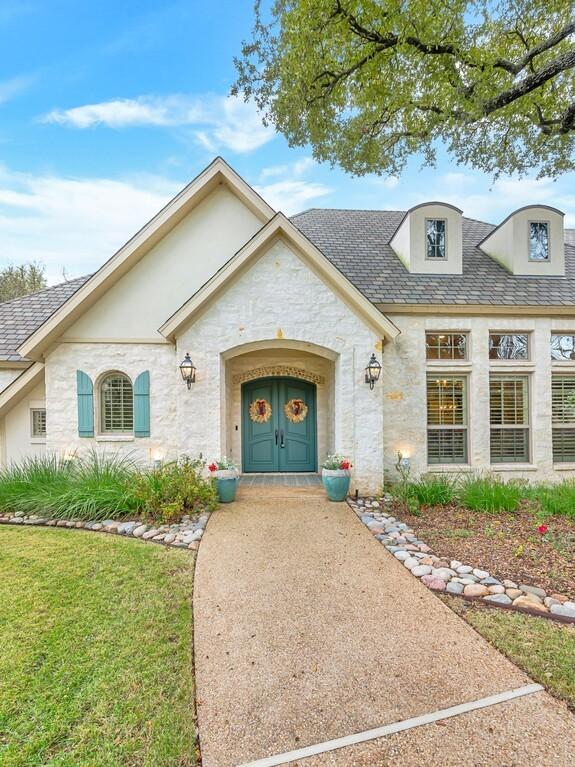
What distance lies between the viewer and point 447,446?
833 centimetres

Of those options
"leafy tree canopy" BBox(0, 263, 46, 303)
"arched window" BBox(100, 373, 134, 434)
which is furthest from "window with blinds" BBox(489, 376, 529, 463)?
"leafy tree canopy" BBox(0, 263, 46, 303)

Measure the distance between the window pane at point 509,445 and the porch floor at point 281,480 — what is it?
4.33 m

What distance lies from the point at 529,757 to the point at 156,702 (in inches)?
90.7

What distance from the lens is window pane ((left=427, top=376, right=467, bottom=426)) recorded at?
8.30 meters

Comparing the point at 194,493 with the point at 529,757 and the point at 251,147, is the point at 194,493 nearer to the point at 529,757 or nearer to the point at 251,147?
the point at 529,757

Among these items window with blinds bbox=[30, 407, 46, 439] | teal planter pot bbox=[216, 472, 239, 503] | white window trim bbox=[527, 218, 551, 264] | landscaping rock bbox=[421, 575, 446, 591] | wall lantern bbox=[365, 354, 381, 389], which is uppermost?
white window trim bbox=[527, 218, 551, 264]

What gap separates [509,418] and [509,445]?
654 millimetres

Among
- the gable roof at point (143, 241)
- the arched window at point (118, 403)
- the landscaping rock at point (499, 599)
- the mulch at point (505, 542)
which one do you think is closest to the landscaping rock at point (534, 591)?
the mulch at point (505, 542)

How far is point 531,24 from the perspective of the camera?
6.83 metres

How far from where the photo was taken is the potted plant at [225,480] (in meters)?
Result: 6.76

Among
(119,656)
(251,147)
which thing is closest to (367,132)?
(251,147)

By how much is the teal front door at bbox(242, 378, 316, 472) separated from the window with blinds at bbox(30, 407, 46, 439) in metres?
4.93

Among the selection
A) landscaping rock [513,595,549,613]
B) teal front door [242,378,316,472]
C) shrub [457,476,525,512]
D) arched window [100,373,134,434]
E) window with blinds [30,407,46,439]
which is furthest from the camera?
teal front door [242,378,316,472]

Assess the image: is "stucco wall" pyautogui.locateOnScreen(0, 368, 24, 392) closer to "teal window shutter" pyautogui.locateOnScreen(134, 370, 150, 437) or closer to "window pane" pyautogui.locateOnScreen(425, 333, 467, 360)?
"teal window shutter" pyautogui.locateOnScreen(134, 370, 150, 437)
